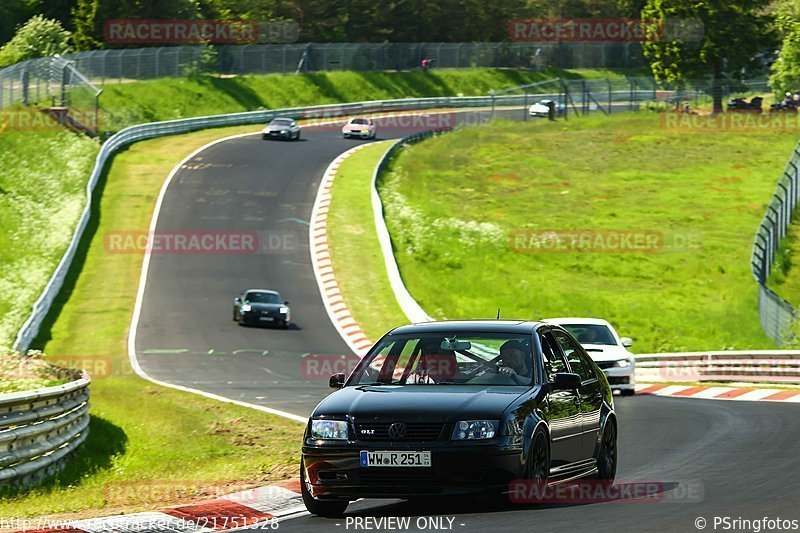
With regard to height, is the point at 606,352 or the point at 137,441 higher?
the point at 137,441

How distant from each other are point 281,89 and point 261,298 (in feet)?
175

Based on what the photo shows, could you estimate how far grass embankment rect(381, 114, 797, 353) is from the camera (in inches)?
1572

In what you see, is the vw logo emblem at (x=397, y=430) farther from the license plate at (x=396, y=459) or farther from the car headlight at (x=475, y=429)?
the car headlight at (x=475, y=429)

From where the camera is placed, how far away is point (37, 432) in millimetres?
13383

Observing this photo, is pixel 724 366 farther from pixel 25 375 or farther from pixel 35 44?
pixel 35 44

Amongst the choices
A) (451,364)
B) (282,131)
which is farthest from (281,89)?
(451,364)

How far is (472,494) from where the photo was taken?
939cm

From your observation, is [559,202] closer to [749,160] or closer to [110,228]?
[749,160]

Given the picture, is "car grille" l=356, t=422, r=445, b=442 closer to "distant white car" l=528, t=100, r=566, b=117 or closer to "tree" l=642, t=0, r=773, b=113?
"distant white car" l=528, t=100, r=566, b=117

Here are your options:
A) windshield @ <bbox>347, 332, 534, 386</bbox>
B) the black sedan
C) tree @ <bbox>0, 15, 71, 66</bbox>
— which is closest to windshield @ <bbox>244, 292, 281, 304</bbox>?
the black sedan

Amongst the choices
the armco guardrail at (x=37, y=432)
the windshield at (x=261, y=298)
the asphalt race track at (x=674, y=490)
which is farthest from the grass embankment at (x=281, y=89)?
the asphalt race track at (x=674, y=490)

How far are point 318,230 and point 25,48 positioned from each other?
3477 centimetres

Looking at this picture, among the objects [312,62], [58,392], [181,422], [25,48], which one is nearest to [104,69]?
[25,48]

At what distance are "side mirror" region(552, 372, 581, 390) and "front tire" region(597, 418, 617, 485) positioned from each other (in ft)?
4.31
